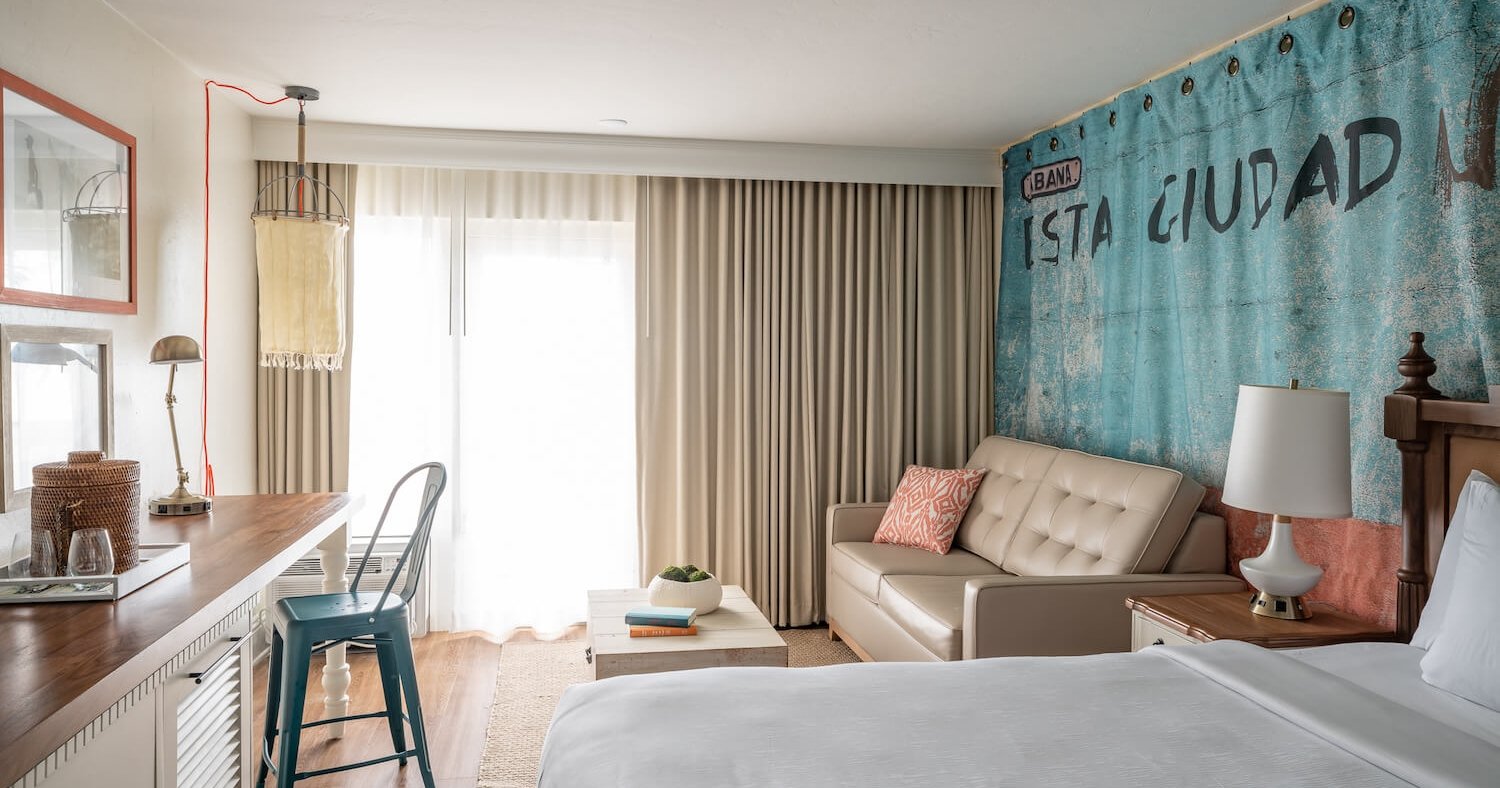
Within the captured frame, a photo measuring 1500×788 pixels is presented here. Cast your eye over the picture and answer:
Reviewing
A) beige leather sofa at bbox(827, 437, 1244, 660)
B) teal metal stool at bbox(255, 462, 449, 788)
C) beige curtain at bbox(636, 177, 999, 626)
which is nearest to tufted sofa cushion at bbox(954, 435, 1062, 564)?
beige leather sofa at bbox(827, 437, 1244, 660)

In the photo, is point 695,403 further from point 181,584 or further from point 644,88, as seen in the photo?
point 181,584

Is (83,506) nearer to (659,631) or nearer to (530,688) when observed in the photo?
(659,631)

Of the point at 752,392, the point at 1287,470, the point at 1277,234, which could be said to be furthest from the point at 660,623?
the point at 1277,234

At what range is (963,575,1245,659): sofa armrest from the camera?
2979 millimetres

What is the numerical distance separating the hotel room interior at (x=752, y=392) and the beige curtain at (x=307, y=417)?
24 millimetres

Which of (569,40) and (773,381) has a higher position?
(569,40)

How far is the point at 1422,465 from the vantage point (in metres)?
2.43

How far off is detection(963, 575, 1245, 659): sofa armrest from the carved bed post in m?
0.66

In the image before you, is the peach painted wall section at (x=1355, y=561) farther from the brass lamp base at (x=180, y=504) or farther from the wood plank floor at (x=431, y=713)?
the brass lamp base at (x=180, y=504)

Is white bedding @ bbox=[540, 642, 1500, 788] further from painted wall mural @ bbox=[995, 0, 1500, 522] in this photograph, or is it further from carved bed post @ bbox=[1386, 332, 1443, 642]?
painted wall mural @ bbox=[995, 0, 1500, 522]

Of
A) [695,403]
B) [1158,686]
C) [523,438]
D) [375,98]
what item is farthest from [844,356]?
[1158,686]

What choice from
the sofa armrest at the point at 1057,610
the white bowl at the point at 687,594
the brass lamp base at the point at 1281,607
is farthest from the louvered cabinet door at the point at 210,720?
the brass lamp base at the point at 1281,607

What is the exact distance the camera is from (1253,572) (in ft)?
8.59

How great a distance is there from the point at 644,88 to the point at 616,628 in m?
2.02
